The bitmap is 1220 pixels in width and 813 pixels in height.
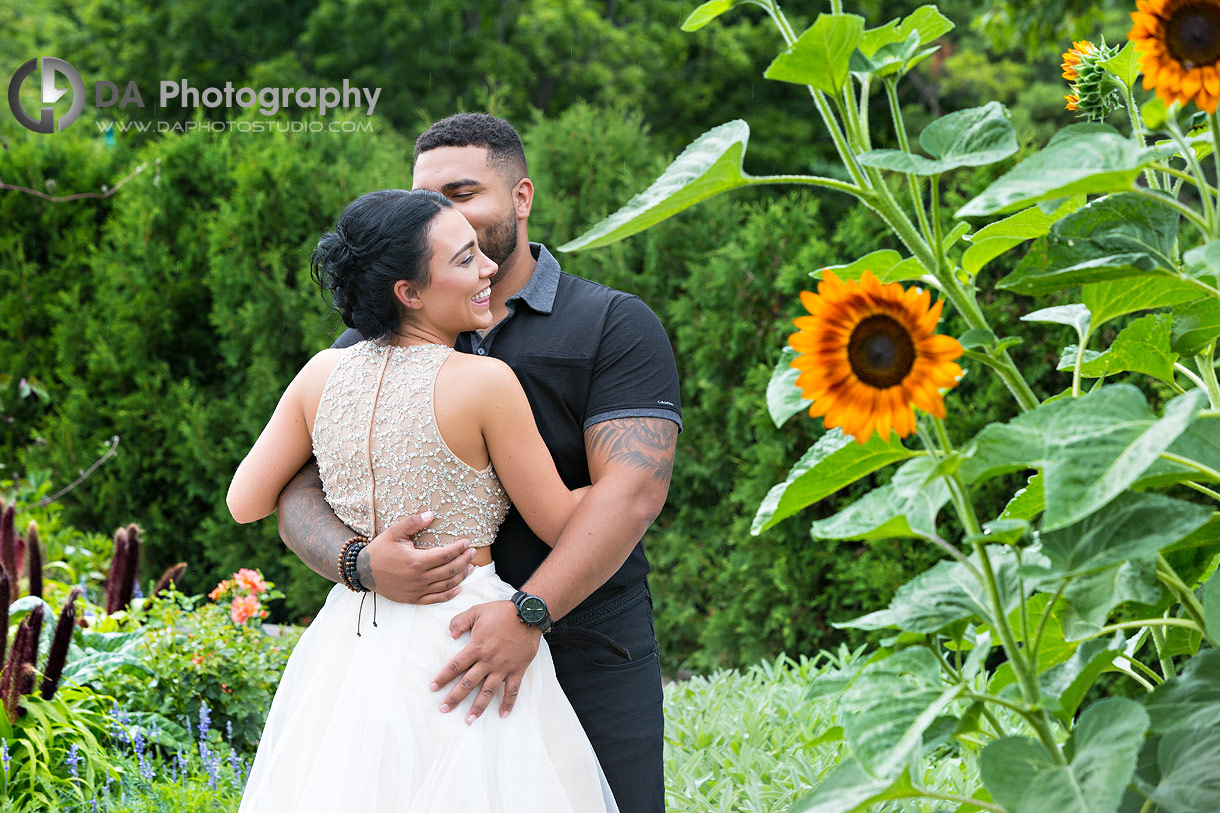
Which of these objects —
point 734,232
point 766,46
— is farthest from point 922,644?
point 766,46

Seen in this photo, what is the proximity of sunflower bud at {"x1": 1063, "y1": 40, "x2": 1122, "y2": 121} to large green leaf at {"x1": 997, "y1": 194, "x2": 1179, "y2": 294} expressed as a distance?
345 mm

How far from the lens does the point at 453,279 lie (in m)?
2.00

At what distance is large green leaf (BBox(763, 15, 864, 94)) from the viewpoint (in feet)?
2.84

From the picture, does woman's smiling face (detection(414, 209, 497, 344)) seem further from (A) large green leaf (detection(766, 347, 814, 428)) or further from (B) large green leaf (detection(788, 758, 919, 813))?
(B) large green leaf (detection(788, 758, 919, 813))

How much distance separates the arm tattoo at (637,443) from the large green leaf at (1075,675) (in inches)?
44.7

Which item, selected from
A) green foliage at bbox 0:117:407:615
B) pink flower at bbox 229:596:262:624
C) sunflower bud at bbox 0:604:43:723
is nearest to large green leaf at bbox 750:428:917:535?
sunflower bud at bbox 0:604:43:723

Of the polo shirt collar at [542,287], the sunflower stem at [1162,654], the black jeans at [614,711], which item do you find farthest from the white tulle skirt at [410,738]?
the sunflower stem at [1162,654]

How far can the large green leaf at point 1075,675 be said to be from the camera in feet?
3.08

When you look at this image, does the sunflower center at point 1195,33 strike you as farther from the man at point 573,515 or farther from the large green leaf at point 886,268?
the man at point 573,515

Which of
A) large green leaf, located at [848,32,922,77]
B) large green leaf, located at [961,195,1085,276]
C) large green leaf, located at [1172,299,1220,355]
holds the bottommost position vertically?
large green leaf, located at [1172,299,1220,355]

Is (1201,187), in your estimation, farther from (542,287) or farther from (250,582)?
(250,582)

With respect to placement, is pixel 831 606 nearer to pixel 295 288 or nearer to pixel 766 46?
pixel 295 288

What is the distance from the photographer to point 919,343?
0.85m

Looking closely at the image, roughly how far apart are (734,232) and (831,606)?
180 cm
